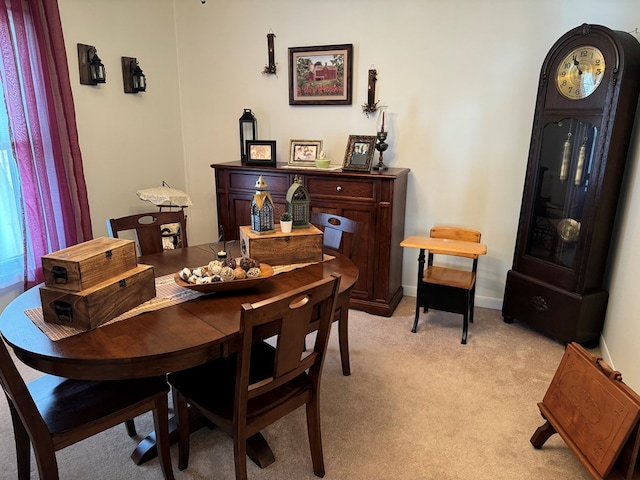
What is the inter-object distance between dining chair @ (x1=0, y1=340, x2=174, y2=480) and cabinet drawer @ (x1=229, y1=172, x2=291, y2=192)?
6.34ft

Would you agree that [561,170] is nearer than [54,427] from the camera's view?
A: No

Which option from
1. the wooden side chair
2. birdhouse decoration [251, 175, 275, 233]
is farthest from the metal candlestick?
birdhouse decoration [251, 175, 275, 233]

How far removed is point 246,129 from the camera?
371 cm

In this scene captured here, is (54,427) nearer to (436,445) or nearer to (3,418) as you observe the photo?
(3,418)

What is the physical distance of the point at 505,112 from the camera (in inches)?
120

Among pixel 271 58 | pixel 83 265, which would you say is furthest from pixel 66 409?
pixel 271 58

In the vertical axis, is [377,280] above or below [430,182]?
below

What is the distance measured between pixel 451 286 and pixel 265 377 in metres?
1.61

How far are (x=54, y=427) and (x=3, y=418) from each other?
989 mm

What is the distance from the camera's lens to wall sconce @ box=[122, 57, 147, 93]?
3352mm

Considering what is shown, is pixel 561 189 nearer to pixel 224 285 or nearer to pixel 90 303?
pixel 224 285

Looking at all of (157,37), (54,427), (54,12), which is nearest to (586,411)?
(54,427)

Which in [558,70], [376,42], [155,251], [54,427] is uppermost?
[376,42]

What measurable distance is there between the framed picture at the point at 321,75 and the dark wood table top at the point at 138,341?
7.29 ft
